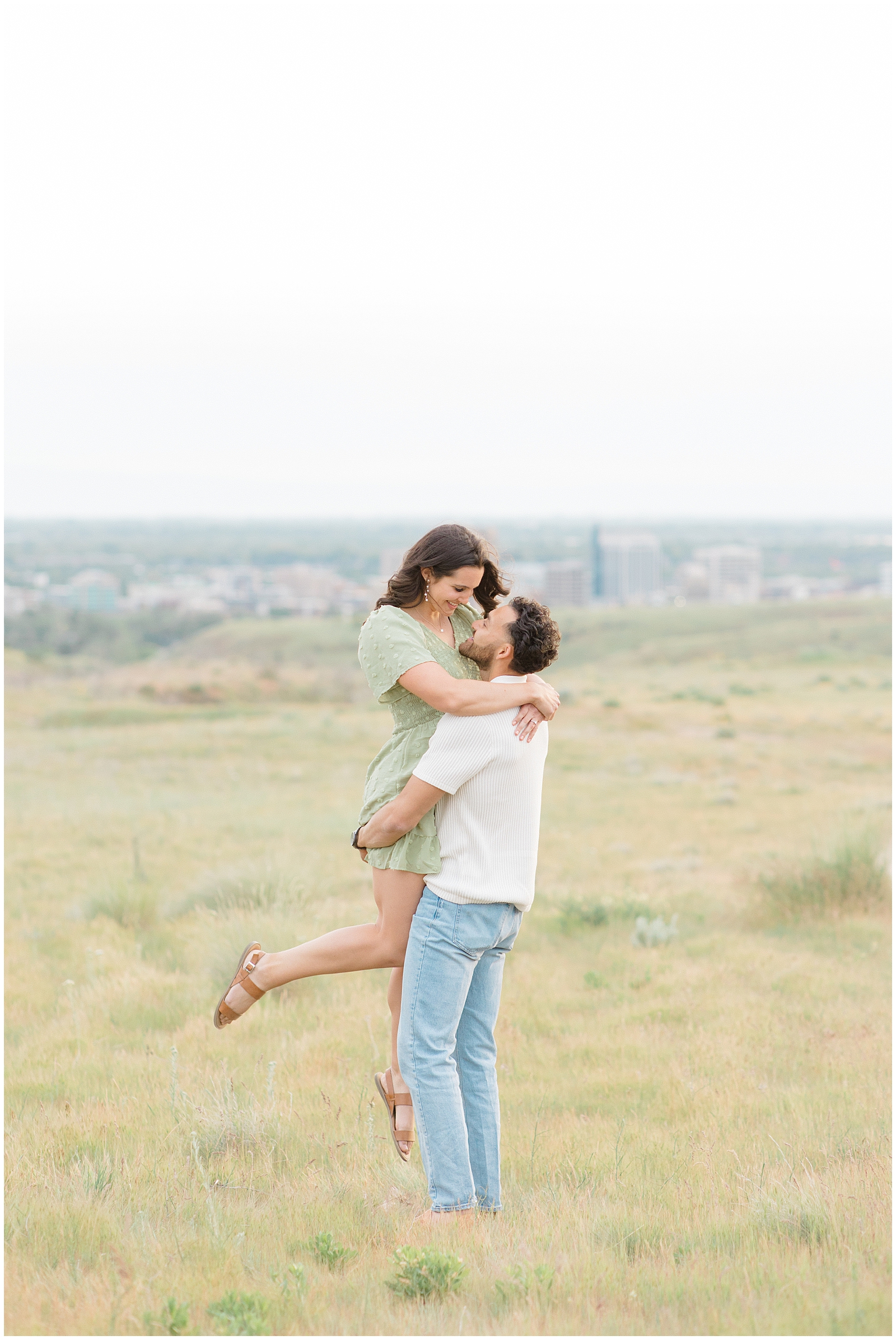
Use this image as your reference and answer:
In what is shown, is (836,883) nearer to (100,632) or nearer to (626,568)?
(100,632)

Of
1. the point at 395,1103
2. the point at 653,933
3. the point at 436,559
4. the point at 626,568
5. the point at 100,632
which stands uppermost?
the point at 436,559

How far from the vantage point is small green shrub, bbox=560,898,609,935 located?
8.80m

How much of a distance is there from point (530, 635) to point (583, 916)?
18.9 ft

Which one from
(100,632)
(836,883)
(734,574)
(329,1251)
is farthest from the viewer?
(734,574)

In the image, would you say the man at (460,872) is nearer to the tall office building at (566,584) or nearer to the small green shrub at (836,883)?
the small green shrub at (836,883)

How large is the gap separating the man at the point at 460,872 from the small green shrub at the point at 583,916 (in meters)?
5.32

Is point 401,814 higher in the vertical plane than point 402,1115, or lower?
higher

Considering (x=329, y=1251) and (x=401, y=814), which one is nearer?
(x=329, y=1251)

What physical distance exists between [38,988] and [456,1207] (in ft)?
14.8

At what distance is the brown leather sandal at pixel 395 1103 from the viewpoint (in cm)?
400

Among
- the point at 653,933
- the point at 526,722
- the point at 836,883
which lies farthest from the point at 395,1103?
the point at 836,883

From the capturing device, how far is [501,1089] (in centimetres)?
522

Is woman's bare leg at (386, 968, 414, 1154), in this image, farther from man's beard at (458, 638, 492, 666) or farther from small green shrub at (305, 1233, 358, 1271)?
man's beard at (458, 638, 492, 666)

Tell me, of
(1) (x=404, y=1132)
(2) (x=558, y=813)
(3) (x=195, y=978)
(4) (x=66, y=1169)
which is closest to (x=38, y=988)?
(3) (x=195, y=978)
